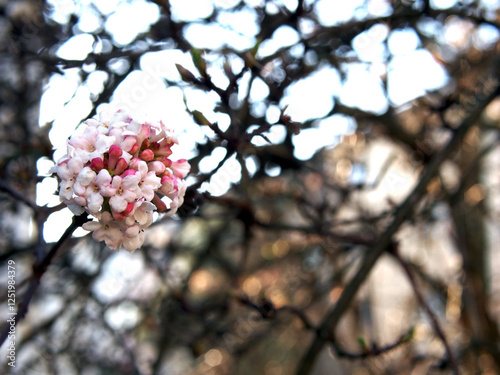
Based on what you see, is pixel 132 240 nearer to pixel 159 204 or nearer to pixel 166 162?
pixel 159 204

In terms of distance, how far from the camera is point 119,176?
136 cm

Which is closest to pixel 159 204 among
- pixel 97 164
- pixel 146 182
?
pixel 146 182

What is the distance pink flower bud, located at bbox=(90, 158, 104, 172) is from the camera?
1363mm

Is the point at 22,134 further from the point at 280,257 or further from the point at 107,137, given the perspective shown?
the point at 280,257

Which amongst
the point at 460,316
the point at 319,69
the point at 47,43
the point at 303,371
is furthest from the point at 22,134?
the point at 460,316

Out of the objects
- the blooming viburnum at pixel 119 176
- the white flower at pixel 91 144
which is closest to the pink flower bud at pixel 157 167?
the blooming viburnum at pixel 119 176

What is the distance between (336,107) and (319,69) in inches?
11.8

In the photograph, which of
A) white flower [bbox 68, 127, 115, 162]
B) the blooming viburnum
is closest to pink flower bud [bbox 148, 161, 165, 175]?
the blooming viburnum

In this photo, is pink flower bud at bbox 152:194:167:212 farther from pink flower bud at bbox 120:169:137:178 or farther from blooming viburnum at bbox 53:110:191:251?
pink flower bud at bbox 120:169:137:178

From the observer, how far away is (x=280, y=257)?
489 cm

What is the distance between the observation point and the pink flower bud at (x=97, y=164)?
136 cm

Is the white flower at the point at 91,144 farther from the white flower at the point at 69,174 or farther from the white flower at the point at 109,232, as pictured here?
the white flower at the point at 109,232

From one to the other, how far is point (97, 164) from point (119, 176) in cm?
7

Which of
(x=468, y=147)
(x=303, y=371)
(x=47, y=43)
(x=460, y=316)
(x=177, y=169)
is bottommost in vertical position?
(x=460, y=316)
